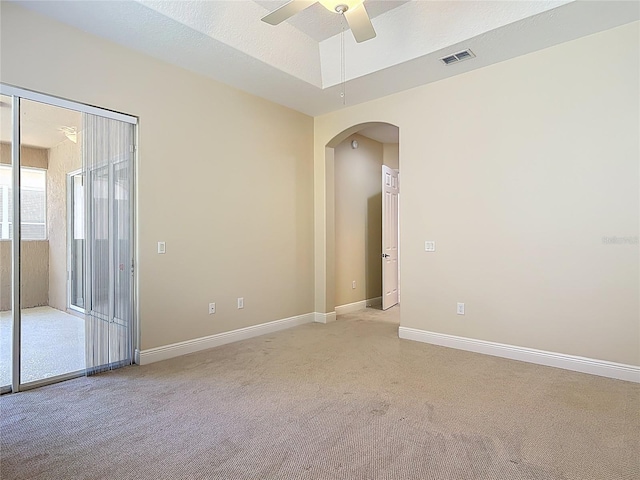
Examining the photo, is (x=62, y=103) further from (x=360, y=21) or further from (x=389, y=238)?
(x=389, y=238)

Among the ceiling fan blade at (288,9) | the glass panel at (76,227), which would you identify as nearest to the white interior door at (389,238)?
the ceiling fan blade at (288,9)

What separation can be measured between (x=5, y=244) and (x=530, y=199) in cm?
450

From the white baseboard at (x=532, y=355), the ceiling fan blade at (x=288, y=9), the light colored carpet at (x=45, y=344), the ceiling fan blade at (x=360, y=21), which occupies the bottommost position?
the white baseboard at (x=532, y=355)

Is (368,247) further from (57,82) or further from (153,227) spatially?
(57,82)

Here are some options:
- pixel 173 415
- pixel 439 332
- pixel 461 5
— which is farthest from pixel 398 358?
pixel 461 5

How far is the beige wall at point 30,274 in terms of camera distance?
2.86 metres

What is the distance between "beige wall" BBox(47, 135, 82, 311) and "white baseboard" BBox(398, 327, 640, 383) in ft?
11.5

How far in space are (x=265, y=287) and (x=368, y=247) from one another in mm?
2505

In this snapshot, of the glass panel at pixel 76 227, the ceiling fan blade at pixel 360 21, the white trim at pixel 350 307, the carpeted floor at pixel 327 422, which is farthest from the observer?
the white trim at pixel 350 307

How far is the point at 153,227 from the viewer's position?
3615mm

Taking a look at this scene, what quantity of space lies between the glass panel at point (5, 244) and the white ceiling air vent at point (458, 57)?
12.3ft

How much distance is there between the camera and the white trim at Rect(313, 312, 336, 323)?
5.25 meters

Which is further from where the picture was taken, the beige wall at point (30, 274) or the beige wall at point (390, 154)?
the beige wall at point (390, 154)

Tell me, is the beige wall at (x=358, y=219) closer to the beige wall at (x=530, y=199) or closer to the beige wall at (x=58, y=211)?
the beige wall at (x=530, y=199)
